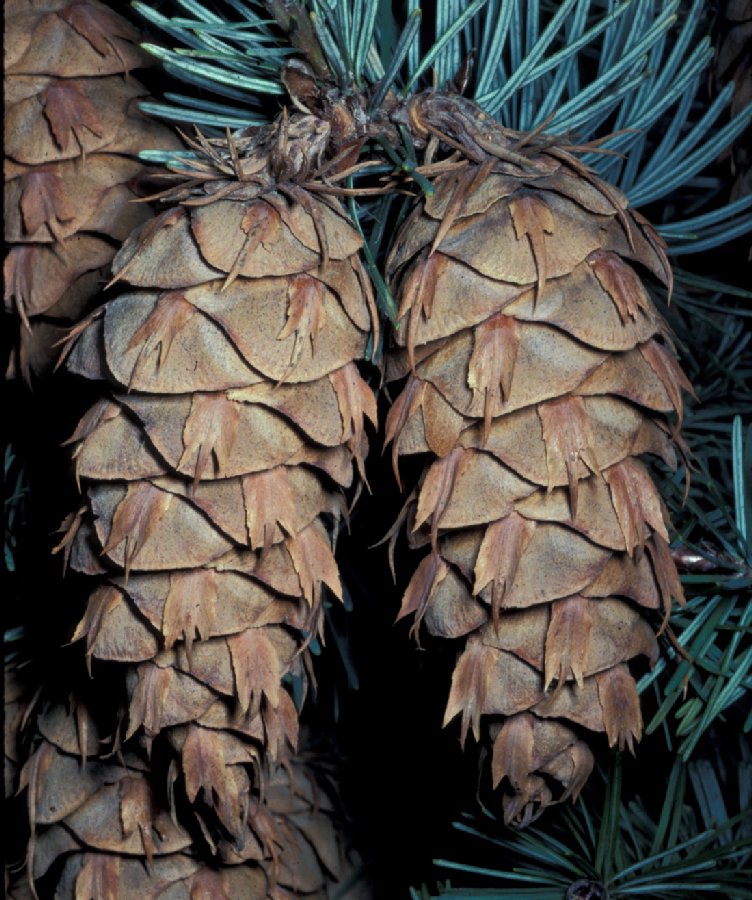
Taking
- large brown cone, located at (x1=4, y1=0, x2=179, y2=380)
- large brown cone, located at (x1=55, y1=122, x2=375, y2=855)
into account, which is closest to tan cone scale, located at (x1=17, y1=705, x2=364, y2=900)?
large brown cone, located at (x1=55, y1=122, x2=375, y2=855)

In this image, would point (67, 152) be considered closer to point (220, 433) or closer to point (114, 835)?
point (220, 433)

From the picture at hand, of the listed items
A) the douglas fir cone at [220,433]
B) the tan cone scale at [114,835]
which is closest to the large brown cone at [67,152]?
the douglas fir cone at [220,433]

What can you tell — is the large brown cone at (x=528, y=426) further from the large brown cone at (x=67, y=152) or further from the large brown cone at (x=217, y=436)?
the large brown cone at (x=67, y=152)

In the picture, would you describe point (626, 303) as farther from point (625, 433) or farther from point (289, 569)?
point (289, 569)

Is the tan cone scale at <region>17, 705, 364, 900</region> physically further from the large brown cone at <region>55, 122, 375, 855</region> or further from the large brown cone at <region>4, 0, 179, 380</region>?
the large brown cone at <region>4, 0, 179, 380</region>

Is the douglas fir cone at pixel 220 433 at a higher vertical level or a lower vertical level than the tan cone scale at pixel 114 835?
higher

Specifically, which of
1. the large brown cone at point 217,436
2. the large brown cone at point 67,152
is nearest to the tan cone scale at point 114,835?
the large brown cone at point 217,436

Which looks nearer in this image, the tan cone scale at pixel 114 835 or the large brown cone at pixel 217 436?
the large brown cone at pixel 217 436
